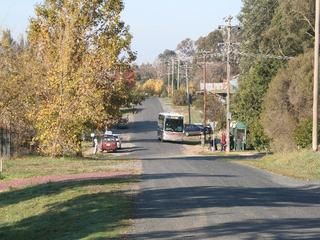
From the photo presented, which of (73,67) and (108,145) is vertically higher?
(73,67)

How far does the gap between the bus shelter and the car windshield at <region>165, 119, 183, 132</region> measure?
26.8 ft

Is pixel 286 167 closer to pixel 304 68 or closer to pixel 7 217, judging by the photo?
pixel 304 68

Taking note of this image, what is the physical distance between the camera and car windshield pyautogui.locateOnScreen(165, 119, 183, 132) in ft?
247

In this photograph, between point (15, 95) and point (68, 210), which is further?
point (15, 95)

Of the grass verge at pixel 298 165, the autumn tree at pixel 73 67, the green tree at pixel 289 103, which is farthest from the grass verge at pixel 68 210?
the green tree at pixel 289 103

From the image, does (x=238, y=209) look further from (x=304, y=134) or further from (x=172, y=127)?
(x=172, y=127)

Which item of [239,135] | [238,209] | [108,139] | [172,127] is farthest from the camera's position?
[172,127]

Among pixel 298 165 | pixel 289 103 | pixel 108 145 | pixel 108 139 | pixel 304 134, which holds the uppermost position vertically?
pixel 289 103

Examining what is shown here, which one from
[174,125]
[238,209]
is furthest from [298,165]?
[174,125]

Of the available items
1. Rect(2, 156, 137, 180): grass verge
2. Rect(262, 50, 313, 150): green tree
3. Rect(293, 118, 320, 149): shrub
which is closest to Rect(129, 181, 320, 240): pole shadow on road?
Rect(2, 156, 137, 180): grass verge

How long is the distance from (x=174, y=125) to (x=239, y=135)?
10449mm

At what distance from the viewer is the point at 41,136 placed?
36.2 m

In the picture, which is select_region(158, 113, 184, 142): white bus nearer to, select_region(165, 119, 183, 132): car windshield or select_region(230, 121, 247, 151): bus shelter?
select_region(165, 119, 183, 132): car windshield

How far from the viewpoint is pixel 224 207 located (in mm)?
15305
